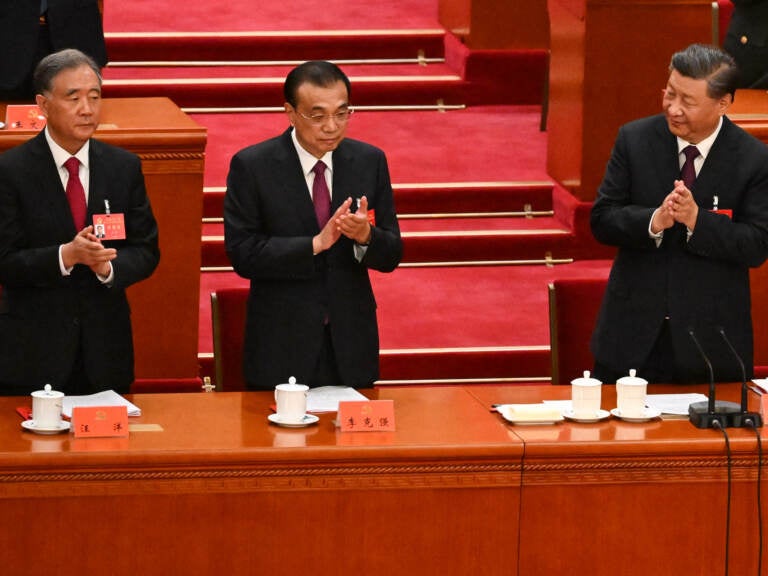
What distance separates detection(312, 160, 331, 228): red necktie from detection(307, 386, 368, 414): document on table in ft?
1.39

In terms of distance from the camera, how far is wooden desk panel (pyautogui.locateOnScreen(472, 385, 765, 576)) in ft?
12.0

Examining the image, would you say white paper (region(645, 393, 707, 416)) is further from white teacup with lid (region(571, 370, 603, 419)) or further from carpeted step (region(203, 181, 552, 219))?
carpeted step (region(203, 181, 552, 219))

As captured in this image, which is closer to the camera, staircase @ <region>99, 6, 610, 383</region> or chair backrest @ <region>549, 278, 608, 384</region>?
chair backrest @ <region>549, 278, 608, 384</region>

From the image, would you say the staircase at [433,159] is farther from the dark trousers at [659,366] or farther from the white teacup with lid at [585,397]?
the white teacup with lid at [585,397]

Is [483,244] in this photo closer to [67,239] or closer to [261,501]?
[67,239]

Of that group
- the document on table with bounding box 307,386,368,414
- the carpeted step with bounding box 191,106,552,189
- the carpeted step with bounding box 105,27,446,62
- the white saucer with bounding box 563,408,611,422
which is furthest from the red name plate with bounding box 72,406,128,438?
the carpeted step with bounding box 105,27,446,62

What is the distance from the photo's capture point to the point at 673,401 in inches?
158

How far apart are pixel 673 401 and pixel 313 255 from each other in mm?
982

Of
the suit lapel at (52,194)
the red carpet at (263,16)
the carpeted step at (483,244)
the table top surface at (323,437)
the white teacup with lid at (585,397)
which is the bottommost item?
the table top surface at (323,437)

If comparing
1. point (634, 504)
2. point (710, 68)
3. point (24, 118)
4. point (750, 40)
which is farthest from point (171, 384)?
point (750, 40)

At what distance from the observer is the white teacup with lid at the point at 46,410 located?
3.63m

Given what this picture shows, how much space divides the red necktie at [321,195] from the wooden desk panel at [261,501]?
0.64 m

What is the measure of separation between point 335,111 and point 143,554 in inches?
46.9

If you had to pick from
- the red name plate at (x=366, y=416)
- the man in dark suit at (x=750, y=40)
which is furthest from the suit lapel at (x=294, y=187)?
the man in dark suit at (x=750, y=40)
